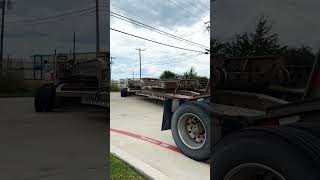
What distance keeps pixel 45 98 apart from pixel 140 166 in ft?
3.58

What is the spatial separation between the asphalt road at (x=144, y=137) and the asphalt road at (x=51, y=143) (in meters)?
0.42

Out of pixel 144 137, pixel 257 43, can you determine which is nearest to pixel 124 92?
pixel 144 137

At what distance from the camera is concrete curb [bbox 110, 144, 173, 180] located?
274 cm

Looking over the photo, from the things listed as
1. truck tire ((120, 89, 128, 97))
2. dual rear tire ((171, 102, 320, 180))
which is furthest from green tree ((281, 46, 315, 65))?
truck tire ((120, 89, 128, 97))

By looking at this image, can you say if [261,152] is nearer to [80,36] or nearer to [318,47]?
[318,47]

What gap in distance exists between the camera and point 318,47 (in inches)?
53.8

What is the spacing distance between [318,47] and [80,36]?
4.34ft

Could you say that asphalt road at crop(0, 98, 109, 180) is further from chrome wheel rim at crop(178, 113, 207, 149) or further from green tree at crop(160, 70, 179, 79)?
chrome wheel rim at crop(178, 113, 207, 149)

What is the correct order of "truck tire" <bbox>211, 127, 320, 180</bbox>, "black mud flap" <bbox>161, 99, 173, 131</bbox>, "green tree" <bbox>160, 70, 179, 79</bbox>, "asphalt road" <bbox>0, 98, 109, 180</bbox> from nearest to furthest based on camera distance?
"truck tire" <bbox>211, 127, 320, 180</bbox>
"asphalt road" <bbox>0, 98, 109, 180</bbox>
"green tree" <bbox>160, 70, 179, 79</bbox>
"black mud flap" <bbox>161, 99, 173, 131</bbox>

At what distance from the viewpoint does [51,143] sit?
85.8 inches

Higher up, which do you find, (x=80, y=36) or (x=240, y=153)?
(x=80, y=36)

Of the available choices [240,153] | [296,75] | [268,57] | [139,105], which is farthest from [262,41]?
[139,105]

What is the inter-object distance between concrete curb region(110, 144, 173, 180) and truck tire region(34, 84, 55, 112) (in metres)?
0.90

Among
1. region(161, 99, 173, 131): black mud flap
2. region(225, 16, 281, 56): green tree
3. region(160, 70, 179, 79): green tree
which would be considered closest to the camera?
region(225, 16, 281, 56): green tree
